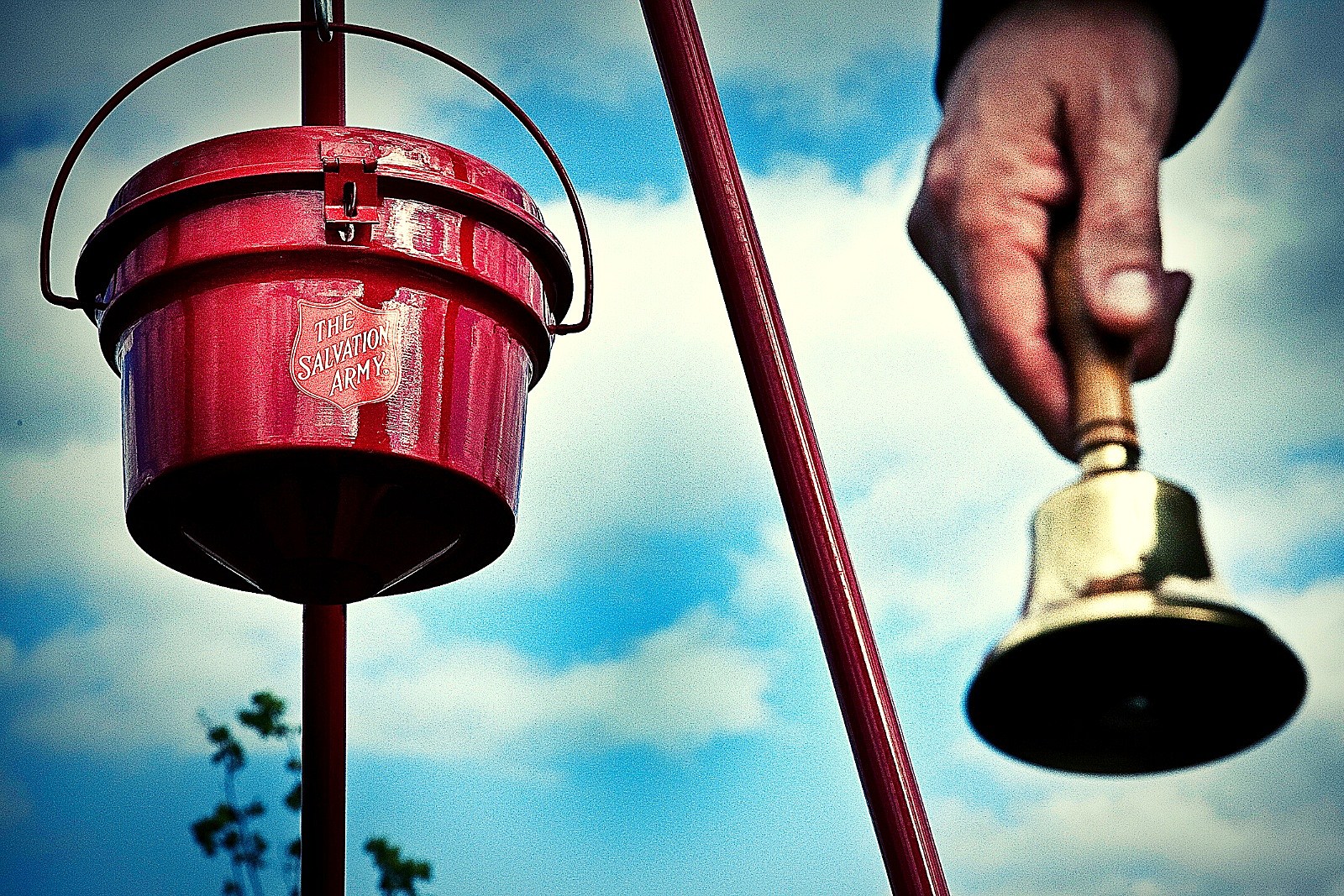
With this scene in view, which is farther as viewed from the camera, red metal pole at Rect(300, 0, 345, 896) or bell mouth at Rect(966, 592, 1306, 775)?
red metal pole at Rect(300, 0, 345, 896)

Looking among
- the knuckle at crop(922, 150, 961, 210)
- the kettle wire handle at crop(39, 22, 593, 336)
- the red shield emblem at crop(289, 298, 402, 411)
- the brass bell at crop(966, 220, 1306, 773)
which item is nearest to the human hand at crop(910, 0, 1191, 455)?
the knuckle at crop(922, 150, 961, 210)

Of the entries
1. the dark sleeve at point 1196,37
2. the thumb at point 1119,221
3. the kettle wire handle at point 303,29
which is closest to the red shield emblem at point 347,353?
the kettle wire handle at point 303,29

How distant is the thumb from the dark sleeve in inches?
2.5

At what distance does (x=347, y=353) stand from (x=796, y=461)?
0.28 m

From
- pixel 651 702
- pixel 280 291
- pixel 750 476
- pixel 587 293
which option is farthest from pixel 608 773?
pixel 280 291

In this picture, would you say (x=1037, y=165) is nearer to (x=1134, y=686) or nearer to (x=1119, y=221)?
(x=1119, y=221)

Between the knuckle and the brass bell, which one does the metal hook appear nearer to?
the knuckle

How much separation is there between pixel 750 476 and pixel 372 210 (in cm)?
193

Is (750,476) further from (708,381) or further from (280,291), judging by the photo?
(280,291)

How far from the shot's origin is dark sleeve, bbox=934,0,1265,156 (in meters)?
1.25

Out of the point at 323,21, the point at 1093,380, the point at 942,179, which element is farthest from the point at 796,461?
the point at 323,21

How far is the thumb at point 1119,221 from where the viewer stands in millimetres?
1030

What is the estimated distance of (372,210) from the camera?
1.00 metres

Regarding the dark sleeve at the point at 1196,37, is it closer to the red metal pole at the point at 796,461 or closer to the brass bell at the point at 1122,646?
the red metal pole at the point at 796,461
